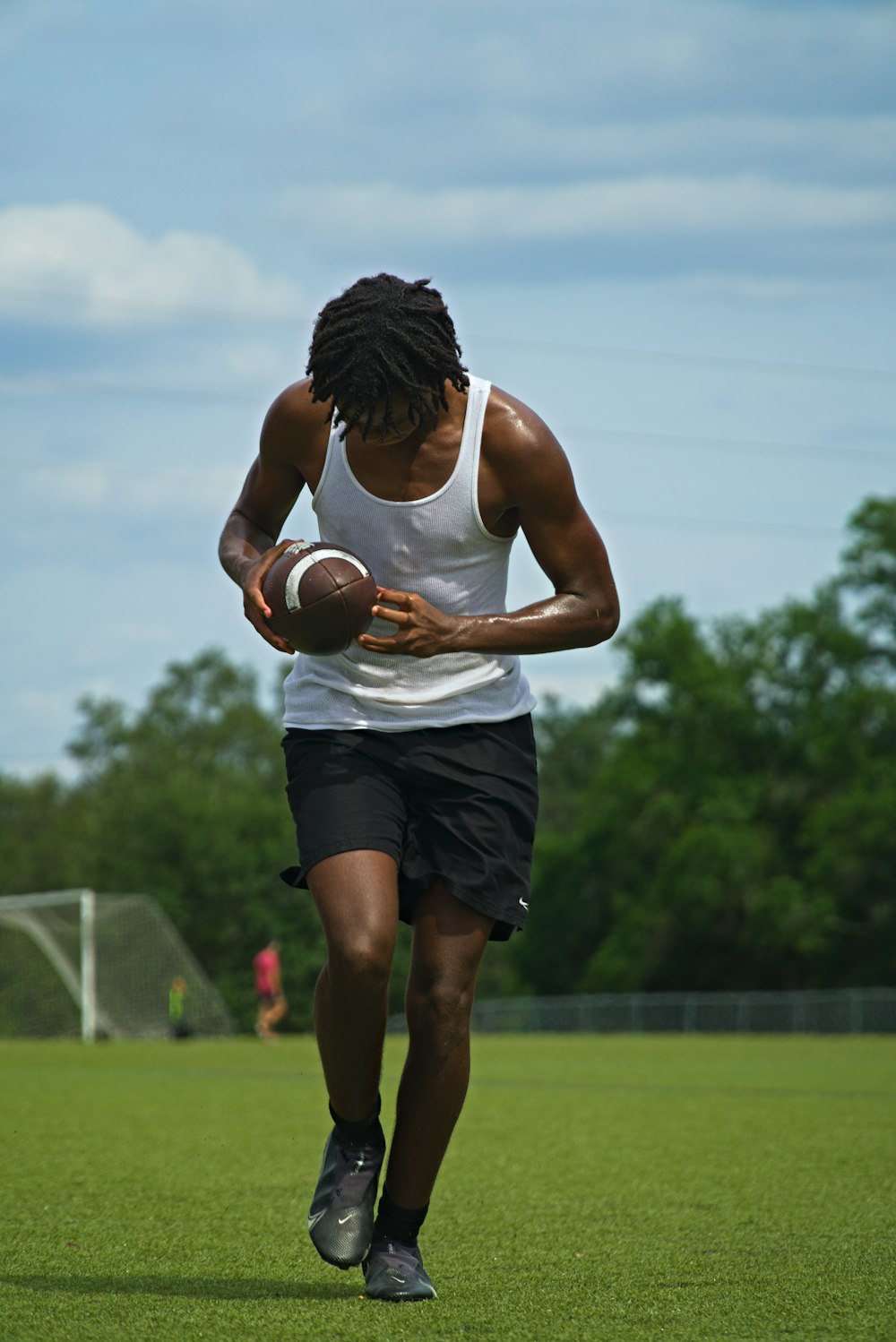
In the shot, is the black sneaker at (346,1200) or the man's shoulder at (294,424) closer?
the black sneaker at (346,1200)

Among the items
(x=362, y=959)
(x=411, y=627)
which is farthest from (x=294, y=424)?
(x=362, y=959)

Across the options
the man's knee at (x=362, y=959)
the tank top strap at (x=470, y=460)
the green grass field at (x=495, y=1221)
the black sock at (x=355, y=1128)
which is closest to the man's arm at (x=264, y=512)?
the tank top strap at (x=470, y=460)

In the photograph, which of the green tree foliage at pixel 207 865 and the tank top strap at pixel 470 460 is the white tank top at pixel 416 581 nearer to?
the tank top strap at pixel 470 460

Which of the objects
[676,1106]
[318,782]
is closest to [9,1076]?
[676,1106]

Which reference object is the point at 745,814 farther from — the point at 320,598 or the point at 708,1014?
the point at 320,598

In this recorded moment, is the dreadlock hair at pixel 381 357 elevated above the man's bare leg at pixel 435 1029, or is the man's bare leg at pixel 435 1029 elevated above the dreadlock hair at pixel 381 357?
the dreadlock hair at pixel 381 357

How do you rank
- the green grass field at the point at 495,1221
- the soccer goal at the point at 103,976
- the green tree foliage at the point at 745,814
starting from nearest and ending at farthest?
the green grass field at the point at 495,1221, the soccer goal at the point at 103,976, the green tree foliage at the point at 745,814

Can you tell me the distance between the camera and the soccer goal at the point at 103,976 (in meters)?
32.7

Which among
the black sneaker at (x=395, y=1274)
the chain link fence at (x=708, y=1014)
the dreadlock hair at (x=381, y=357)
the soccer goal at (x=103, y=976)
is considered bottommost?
the chain link fence at (x=708, y=1014)

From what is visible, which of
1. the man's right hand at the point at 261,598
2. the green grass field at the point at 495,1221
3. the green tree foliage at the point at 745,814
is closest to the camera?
the green grass field at the point at 495,1221

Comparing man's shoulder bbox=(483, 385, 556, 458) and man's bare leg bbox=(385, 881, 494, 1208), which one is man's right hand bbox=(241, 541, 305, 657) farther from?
man's bare leg bbox=(385, 881, 494, 1208)

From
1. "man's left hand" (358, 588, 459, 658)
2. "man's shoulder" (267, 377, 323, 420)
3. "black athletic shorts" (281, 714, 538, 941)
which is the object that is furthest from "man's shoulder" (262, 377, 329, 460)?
"black athletic shorts" (281, 714, 538, 941)

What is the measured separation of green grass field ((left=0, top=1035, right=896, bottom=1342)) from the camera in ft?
12.9

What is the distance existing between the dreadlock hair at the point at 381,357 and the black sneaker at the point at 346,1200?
176 centimetres
